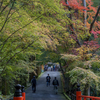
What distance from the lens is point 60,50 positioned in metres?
17.4

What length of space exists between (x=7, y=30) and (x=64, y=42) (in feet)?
25.8

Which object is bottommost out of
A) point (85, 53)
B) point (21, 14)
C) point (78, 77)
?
point (78, 77)

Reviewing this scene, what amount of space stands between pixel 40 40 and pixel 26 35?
0.77 metres

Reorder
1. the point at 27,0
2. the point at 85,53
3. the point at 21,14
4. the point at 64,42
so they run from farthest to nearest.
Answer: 1. the point at 64,42
2. the point at 85,53
3. the point at 21,14
4. the point at 27,0

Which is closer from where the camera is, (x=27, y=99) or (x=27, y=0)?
(x=27, y=0)

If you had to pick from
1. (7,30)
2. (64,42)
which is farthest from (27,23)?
(64,42)

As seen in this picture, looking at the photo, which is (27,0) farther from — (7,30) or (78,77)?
(78,77)

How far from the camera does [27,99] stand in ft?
47.8

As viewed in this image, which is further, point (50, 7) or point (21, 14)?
point (21, 14)

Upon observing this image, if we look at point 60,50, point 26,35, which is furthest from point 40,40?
point 60,50

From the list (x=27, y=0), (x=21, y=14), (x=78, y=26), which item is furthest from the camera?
(x=78, y=26)

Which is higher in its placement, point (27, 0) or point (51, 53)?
point (27, 0)

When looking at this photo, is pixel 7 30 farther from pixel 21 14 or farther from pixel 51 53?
pixel 51 53

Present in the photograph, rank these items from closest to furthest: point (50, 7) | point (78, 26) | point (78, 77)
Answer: point (50, 7)
point (78, 77)
point (78, 26)
